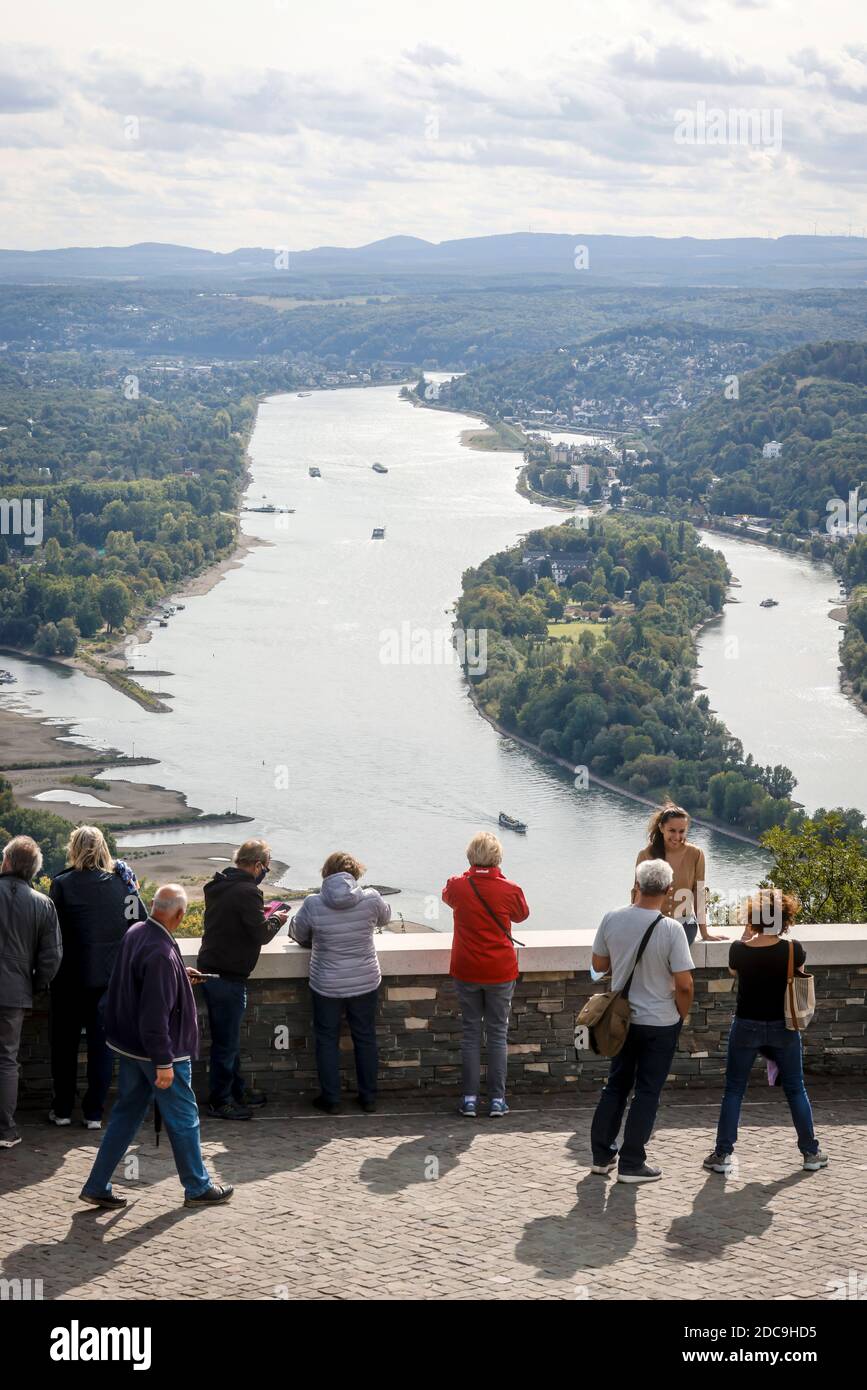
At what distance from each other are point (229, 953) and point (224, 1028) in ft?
0.78

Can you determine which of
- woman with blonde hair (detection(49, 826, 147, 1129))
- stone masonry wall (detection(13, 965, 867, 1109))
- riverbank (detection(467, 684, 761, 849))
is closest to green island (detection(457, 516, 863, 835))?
riverbank (detection(467, 684, 761, 849))

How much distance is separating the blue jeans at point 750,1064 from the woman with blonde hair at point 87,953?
1.80 m

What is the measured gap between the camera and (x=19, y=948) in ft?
17.6

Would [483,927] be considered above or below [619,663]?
above

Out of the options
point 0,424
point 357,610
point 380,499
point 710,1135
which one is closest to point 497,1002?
point 710,1135

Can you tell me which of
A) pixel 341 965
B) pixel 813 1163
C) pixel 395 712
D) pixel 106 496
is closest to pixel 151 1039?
pixel 341 965

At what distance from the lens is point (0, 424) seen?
113562mm

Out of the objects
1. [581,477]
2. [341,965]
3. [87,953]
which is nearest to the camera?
[87,953]

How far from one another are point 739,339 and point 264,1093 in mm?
157696

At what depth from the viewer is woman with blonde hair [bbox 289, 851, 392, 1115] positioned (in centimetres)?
574

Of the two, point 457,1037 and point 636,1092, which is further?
point 457,1037

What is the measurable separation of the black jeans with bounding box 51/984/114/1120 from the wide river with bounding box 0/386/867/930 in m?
25.8

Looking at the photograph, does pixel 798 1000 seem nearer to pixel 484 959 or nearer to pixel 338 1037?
pixel 484 959
